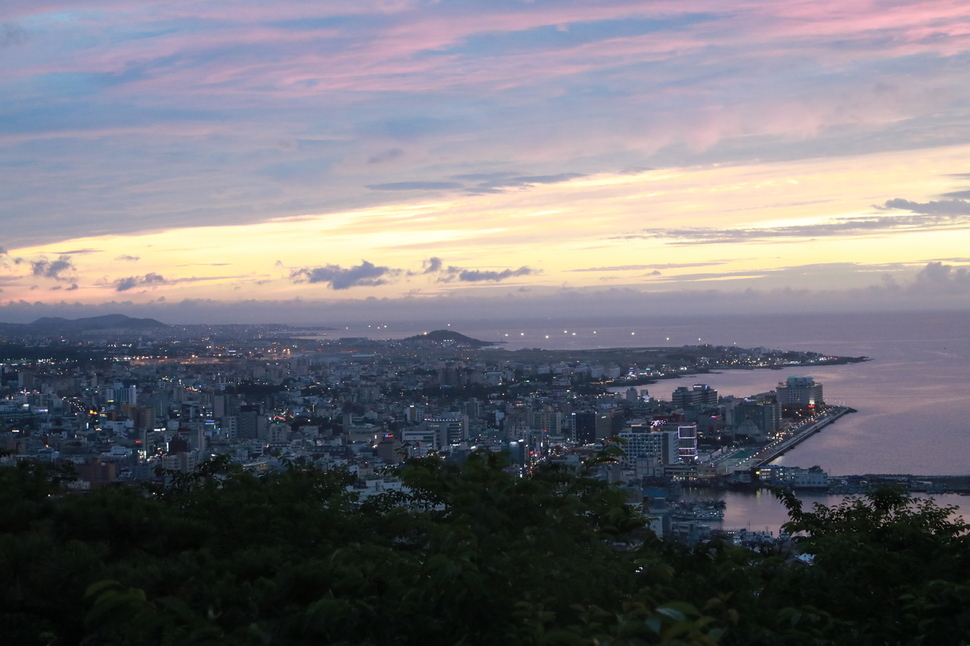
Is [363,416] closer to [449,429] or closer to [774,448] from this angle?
[449,429]

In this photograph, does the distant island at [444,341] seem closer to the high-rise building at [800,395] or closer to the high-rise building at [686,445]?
the high-rise building at [800,395]

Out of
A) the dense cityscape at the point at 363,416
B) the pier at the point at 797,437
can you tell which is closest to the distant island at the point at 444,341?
the dense cityscape at the point at 363,416

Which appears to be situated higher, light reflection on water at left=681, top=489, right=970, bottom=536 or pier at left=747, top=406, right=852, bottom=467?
light reflection on water at left=681, top=489, right=970, bottom=536

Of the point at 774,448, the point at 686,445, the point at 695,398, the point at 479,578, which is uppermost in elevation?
the point at 479,578

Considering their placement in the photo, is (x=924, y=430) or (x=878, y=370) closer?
(x=924, y=430)

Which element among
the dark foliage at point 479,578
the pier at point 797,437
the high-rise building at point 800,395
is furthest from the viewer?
the high-rise building at point 800,395

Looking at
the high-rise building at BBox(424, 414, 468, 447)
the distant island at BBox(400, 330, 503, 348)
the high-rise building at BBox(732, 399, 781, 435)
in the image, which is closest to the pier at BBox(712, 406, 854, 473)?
the high-rise building at BBox(732, 399, 781, 435)

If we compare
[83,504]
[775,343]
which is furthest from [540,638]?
[775,343]

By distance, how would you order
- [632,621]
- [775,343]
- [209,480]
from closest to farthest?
[632,621]
[209,480]
[775,343]

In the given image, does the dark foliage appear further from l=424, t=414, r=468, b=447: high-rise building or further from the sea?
l=424, t=414, r=468, b=447: high-rise building

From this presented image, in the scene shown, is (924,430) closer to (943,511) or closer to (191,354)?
(943,511)


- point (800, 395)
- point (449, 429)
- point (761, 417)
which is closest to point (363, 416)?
point (449, 429)
